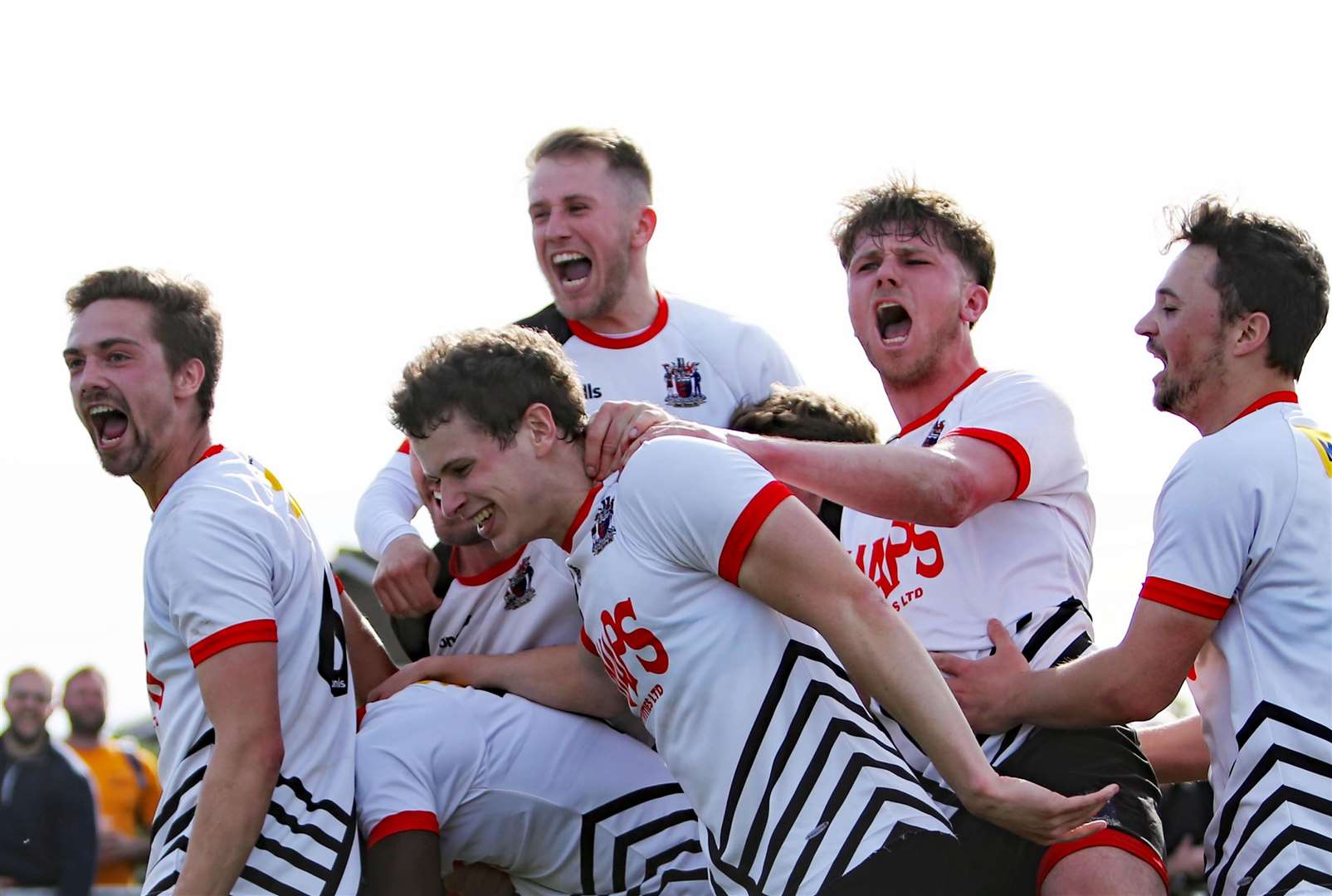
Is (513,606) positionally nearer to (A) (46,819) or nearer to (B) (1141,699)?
(B) (1141,699)

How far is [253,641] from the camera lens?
384cm

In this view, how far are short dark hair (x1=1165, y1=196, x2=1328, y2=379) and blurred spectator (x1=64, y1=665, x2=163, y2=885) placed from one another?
22.4ft

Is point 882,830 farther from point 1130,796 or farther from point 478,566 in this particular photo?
point 478,566

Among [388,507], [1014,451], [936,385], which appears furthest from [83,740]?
[1014,451]

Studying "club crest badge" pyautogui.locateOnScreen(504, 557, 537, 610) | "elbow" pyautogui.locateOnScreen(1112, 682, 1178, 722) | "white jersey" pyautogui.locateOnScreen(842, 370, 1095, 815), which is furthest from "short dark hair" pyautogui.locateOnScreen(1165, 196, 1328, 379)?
"club crest badge" pyautogui.locateOnScreen(504, 557, 537, 610)

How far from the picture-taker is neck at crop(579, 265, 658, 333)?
5281 millimetres

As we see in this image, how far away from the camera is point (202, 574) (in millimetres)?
3879

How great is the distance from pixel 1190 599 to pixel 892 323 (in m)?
1.33

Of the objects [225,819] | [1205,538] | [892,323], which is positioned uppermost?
[892,323]

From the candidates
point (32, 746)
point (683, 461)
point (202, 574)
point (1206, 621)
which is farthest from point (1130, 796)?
point (32, 746)

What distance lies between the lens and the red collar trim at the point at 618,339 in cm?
523

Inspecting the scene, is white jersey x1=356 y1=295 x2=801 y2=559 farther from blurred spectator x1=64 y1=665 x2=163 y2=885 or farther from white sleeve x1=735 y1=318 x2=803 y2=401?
blurred spectator x1=64 y1=665 x2=163 y2=885

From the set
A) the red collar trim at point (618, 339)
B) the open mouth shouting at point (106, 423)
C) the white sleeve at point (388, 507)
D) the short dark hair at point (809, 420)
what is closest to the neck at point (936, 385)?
the short dark hair at point (809, 420)

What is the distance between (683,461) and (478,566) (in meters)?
1.46
